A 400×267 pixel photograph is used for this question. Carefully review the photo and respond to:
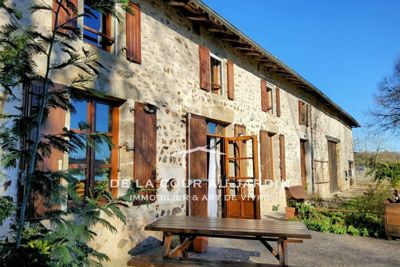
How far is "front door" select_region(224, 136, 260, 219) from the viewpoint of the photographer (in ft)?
24.7

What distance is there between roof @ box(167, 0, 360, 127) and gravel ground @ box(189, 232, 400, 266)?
447 cm

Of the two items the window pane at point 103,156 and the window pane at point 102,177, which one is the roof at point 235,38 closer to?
the window pane at point 103,156

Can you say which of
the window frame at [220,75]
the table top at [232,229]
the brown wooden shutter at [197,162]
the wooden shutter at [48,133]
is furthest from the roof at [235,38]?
the table top at [232,229]

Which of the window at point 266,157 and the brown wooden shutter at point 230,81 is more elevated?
the brown wooden shutter at point 230,81

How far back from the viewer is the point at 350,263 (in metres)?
4.81

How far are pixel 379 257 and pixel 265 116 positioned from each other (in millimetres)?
5399

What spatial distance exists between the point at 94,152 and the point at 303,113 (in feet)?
33.3

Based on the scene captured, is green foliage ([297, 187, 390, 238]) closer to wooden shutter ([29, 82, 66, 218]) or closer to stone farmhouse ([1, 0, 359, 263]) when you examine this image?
stone farmhouse ([1, 0, 359, 263])

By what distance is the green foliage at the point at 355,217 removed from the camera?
6.85 metres

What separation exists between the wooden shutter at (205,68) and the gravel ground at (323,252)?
3224 millimetres

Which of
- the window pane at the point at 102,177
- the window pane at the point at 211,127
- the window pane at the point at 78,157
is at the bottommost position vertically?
the window pane at the point at 102,177

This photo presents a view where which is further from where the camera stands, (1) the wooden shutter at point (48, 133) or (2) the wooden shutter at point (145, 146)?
(2) the wooden shutter at point (145, 146)

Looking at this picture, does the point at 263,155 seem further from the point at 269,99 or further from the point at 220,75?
the point at 220,75

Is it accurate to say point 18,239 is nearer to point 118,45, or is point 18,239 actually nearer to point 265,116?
point 118,45
